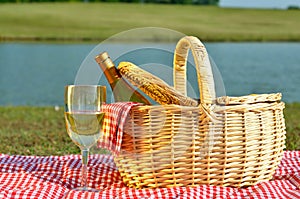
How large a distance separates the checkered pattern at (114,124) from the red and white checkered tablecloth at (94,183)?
185 mm

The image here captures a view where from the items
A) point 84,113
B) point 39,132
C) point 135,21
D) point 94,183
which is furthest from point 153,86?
point 135,21

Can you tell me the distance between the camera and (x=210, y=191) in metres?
1.94

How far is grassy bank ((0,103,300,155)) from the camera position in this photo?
3.47m

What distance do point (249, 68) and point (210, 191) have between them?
15.1m

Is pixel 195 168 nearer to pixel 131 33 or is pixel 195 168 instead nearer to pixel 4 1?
pixel 131 33

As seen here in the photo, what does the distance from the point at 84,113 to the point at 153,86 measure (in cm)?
34

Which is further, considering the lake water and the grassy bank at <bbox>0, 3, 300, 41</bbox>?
the grassy bank at <bbox>0, 3, 300, 41</bbox>

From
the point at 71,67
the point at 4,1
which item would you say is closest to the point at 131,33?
the point at 71,67

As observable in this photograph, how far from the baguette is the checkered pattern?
114mm

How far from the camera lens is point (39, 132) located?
4203 millimetres

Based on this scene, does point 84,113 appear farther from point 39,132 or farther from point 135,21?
point 135,21

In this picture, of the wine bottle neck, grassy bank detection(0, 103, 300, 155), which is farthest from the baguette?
grassy bank detection(0, 103, 300, 155)

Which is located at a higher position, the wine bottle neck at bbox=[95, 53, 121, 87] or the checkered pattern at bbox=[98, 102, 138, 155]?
the wine bottle neck at bbox=[95, 53, 121, 87]

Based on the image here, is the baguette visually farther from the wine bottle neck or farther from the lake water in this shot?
the lake water
